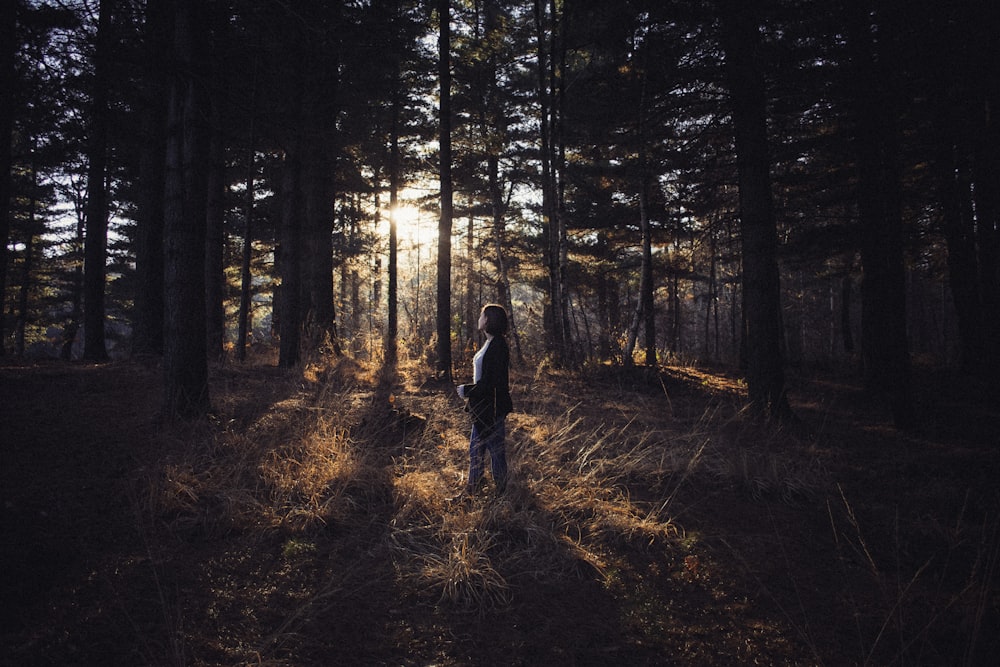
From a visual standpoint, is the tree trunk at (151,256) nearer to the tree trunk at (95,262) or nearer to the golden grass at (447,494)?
the tree trunk at (95,262)

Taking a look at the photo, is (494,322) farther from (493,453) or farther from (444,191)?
(444,191)

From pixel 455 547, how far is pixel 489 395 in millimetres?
1449

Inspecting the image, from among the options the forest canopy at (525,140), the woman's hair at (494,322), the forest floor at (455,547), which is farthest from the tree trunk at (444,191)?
the woman's hair at (494,322)

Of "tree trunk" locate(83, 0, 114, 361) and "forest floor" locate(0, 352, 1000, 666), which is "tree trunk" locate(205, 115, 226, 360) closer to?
"tree trunk" locate(83, 0, 114, 361)

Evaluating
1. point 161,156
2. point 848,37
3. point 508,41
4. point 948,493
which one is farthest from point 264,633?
point 508,41

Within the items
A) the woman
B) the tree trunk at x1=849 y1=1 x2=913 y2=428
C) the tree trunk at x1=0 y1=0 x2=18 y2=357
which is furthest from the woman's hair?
the tree trunk at x1=849 y1=1 x2=913 y2=428

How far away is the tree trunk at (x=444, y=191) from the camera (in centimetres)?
949

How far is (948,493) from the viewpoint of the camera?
4.66 m

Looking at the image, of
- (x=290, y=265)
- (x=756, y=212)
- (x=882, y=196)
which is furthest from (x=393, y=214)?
(x=882, y=196)

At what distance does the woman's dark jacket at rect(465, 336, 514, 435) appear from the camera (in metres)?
4.21

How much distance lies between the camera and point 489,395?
4254 mm

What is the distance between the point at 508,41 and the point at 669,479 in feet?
48.4

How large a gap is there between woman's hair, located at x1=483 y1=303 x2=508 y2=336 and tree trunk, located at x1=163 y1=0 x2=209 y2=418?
397 cm

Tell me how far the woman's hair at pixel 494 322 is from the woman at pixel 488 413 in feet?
0.45
